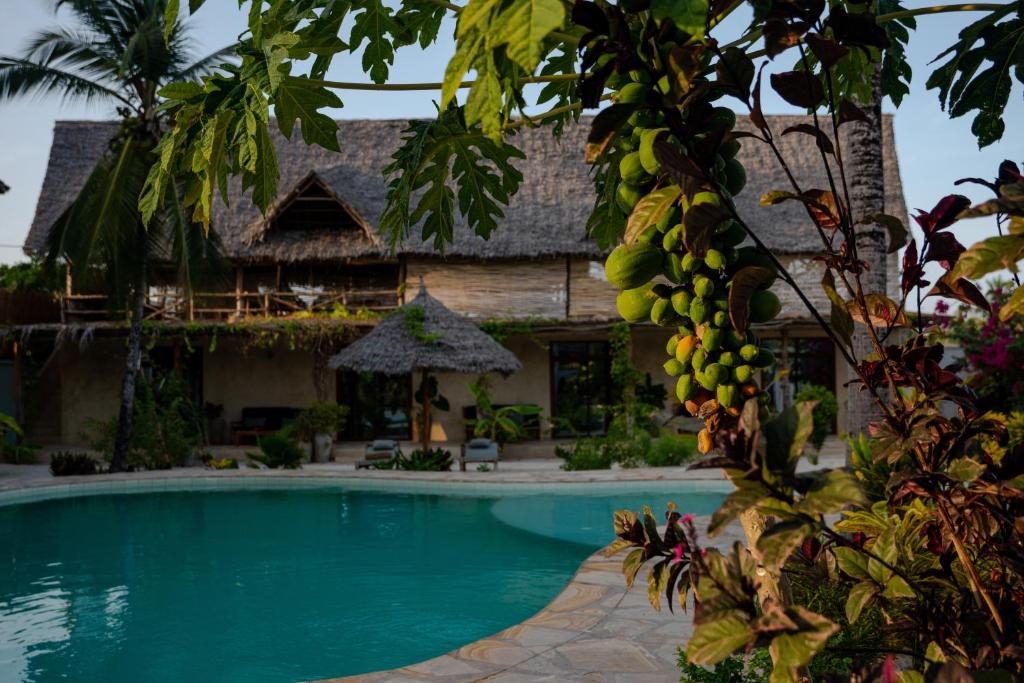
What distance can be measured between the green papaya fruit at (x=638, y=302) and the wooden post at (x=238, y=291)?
17.2 m

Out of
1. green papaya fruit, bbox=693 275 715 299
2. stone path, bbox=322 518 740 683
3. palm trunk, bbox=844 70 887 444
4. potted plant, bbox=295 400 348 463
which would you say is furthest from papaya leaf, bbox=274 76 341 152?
potted plant, bbox=295 400 348 463

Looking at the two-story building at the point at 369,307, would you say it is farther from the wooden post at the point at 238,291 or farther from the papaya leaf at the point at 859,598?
the papaya leaf at the point at 859,598

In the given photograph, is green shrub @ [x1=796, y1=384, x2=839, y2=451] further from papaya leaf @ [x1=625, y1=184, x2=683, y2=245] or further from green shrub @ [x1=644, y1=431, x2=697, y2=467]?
papaya leaf @ [x1=625, y1=184, x2=683, y2=245]

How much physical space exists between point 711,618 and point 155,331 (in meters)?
17.1

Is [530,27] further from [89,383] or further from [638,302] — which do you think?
[89,383]

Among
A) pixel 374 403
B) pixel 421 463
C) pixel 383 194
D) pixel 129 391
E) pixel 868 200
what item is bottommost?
pixel 421 463

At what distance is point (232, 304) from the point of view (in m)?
18.9

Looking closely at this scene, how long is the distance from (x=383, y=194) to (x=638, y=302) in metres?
18.7

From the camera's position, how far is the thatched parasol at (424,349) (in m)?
14.3

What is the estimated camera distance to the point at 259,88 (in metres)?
2.01

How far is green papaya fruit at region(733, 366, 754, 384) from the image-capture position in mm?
1281

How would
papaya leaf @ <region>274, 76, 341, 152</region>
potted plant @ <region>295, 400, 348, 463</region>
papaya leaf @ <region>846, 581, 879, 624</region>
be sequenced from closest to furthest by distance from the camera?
papaya leaf @ <region>846, 581, 879, 624</region>, papaya leaf @ <region>274, 76, 341, 152</region>, potted plant @ <region>295, 400, 348, 463</region>

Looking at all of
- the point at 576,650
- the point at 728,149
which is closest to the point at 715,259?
the point at 728,149

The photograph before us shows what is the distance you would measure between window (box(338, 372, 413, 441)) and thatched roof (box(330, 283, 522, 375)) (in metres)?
3.87
